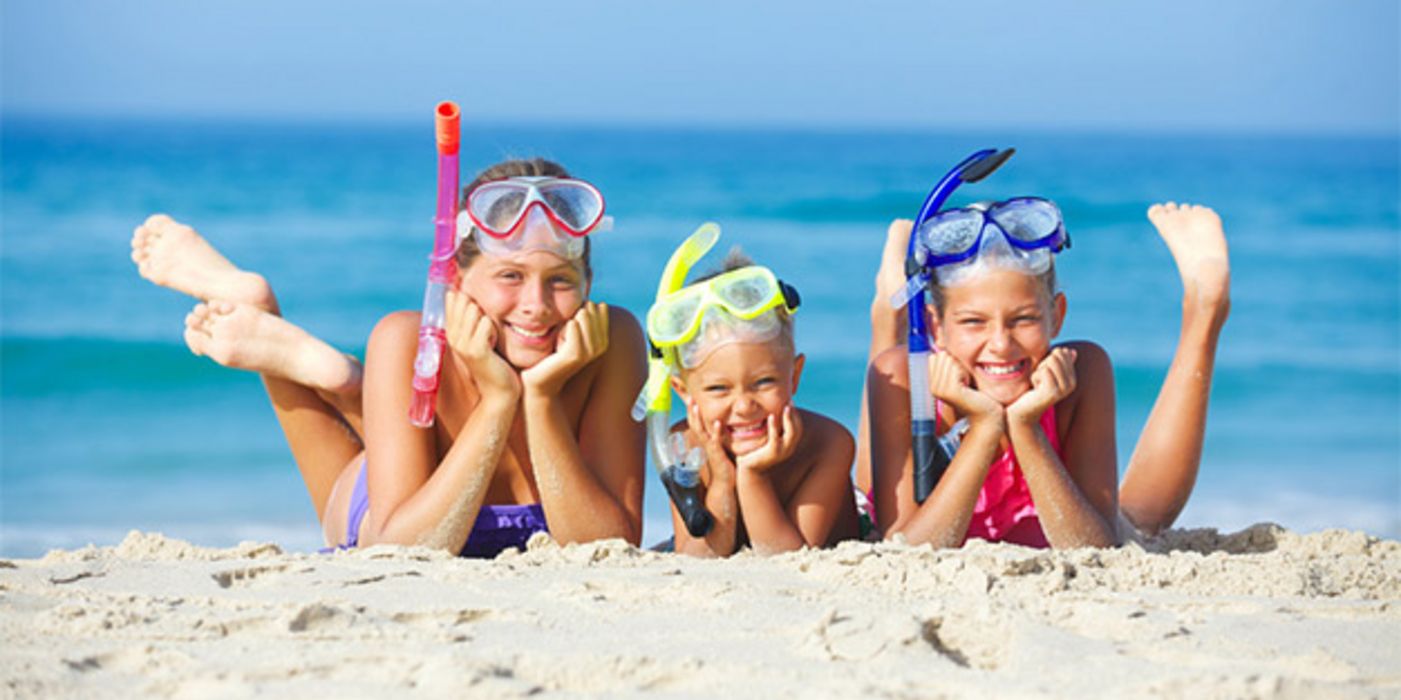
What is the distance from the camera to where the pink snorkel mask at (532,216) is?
4965mm

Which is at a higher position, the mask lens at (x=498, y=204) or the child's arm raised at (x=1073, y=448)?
the mask lens at (x=498, y=204)

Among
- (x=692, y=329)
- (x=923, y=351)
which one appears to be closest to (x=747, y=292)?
(x=692, y=329)

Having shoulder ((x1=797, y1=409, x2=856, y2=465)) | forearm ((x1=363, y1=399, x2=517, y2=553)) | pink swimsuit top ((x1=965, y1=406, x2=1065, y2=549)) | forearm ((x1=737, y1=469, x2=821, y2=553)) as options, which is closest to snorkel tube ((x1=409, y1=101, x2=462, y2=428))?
forearm ((x1=363, y1=399, x2=517, y2=553))

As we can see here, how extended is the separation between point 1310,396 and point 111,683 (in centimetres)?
1176

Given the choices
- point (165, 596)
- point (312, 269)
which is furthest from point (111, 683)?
point (312, 269)

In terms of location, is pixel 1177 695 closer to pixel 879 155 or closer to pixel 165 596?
pixel 165 596

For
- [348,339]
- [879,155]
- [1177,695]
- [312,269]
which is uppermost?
[879,155]

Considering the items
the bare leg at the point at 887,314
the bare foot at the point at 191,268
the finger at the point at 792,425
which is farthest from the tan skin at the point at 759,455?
the bare foot at the point at 191,268

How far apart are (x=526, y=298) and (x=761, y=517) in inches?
36.0

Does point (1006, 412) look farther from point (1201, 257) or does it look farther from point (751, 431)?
point (1201, 257)

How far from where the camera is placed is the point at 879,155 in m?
38.6

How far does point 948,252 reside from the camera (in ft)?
16.6

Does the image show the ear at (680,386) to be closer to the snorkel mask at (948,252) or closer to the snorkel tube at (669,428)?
the snorkel tube at (669,428)

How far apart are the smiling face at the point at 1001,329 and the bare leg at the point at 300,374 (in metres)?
2.02
